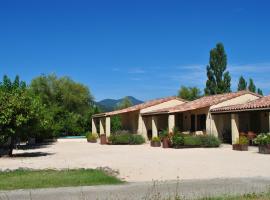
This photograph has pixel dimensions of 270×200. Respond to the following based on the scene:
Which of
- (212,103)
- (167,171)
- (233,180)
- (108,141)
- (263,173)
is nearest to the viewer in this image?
(233,180)

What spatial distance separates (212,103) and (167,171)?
1701 cm

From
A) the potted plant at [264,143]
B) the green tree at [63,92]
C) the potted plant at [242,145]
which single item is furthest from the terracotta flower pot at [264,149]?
the green tree at [63,92]

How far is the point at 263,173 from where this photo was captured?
1319 centimetres

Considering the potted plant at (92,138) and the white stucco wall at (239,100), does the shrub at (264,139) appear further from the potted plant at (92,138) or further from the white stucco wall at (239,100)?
the potted plant at (92,138)

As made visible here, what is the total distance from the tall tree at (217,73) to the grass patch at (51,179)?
127 feet

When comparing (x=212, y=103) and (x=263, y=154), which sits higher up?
(x=212, y=103)

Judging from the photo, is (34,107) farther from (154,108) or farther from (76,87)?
(76,87)

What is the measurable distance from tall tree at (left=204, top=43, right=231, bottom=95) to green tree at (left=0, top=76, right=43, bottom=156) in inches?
1221

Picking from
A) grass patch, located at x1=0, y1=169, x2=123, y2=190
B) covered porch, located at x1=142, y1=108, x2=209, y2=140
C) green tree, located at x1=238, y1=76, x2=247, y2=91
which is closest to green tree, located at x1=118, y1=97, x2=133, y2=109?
green tree, located at x1=238, y1=76, x2=247, y2=91

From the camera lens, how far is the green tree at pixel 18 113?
21359mm

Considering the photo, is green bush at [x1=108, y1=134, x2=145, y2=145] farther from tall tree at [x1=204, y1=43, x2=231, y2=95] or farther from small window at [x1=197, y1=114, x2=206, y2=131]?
tall tree at [x1=204, y1=43, x2=231, y2=95]

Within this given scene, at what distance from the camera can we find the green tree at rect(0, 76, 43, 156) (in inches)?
841

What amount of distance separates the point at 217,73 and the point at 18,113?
3284 cm

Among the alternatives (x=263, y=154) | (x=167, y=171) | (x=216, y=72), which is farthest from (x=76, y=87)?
(x=167, y=171)
